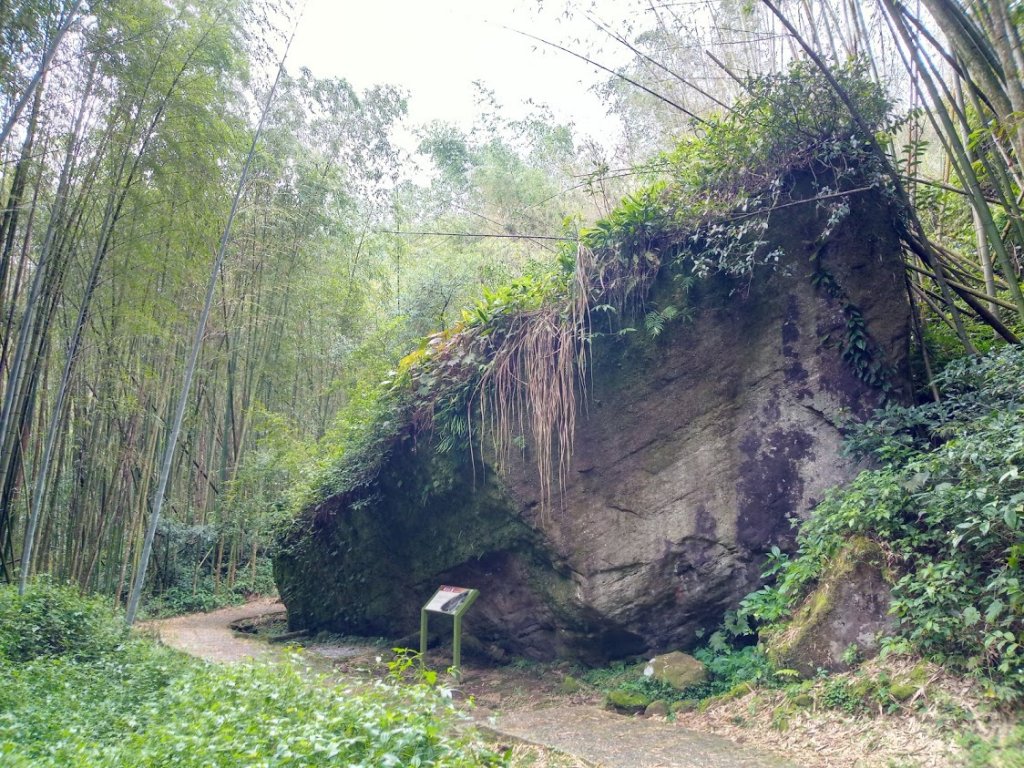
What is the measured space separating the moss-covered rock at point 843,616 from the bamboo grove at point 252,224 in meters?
1.88

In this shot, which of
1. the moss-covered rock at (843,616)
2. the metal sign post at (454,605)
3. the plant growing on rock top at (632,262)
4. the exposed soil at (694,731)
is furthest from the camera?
the metal sign post at (454,605)

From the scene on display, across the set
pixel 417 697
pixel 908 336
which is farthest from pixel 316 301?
pixel 417 697

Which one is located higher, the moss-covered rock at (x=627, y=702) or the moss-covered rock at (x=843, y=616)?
the moss-covered rock at (x=843, y=616)

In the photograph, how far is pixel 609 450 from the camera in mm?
4789

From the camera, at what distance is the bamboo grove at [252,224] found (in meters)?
4.68

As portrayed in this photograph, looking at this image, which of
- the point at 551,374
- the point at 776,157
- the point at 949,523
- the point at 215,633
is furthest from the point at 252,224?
the point at 949,523

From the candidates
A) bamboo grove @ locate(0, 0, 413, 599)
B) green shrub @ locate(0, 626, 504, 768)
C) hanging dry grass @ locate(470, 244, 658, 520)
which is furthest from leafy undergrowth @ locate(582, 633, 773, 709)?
bamboo grove @ locate(0, 0, 413, 599)

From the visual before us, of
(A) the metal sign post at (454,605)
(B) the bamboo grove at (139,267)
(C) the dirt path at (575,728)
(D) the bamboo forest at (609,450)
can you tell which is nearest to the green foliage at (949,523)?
(D) the bamboo forest at (609,450)

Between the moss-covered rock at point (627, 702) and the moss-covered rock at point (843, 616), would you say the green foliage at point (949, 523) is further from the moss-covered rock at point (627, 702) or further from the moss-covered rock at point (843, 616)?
the moss-covered rock at point (627, 702)

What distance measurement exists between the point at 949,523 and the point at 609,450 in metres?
2.10

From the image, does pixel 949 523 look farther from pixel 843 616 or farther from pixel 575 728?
pixel 575 728

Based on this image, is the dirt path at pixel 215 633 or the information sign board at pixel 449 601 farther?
the dirt path at pixel 215 633

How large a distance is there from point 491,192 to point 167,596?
817 cm

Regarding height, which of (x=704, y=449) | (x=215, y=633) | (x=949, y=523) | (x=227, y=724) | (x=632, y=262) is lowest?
(x=215, y=633)
